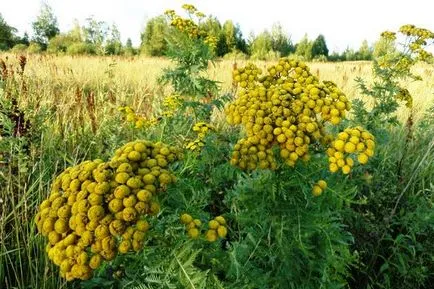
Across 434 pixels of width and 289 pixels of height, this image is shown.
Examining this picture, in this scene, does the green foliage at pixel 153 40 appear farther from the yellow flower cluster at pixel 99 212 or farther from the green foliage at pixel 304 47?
the yellow flower cluster at pixel 99 212

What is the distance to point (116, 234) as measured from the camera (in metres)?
1.21

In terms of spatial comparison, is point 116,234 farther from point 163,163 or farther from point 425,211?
point 425,211

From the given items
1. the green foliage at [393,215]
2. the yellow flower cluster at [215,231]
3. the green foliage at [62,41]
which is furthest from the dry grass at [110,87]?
the green foliage at [62,41]

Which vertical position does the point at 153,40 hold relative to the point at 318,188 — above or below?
above

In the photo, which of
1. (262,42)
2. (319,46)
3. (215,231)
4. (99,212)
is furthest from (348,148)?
(319,46)

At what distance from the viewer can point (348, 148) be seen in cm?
163

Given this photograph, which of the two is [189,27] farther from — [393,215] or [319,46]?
[319,46]

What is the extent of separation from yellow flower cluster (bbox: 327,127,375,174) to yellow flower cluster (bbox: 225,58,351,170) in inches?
3.2

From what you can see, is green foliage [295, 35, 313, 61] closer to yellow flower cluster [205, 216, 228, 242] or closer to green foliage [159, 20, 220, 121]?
green foliage [159, 20, 220, 121]

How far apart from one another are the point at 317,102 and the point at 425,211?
1454mm

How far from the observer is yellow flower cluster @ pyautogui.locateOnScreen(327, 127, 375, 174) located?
5.34 ft

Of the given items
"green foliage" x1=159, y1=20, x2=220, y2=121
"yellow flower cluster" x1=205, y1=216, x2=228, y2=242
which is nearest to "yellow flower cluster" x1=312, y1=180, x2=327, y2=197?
"yellow flower cluster" x1=205, y1=216, x2=228, y2=242

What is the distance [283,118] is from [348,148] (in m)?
0.30

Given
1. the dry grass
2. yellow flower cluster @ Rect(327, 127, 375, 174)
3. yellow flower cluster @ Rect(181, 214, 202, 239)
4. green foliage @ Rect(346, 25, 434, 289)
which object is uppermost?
yellow flower cluster @ Rect(327, 127, 375, 174)
